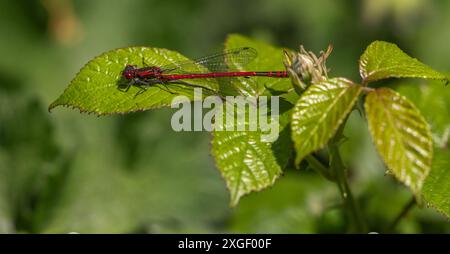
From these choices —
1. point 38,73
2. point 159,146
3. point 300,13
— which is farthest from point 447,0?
point 38,73

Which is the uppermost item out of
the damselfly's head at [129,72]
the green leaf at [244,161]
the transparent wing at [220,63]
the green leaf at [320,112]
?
the transparent wing at [220,63]

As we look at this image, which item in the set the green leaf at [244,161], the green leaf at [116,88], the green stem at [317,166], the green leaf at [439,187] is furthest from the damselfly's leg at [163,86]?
the green leaf at [439,187]

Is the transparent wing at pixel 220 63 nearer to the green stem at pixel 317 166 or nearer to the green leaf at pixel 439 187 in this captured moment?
Answer: the green stem at pixel 317 166

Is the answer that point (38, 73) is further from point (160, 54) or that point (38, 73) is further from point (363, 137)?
point (160, 54)

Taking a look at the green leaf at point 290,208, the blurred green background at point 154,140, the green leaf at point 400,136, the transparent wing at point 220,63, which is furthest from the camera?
the blurred green background at point 154,140

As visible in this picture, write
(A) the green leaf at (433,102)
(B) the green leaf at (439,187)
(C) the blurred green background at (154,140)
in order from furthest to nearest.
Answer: (C) the blurred green background at (154,140) → (A) the green leaf at (433,102) → (B) the green leaf at (439,187)

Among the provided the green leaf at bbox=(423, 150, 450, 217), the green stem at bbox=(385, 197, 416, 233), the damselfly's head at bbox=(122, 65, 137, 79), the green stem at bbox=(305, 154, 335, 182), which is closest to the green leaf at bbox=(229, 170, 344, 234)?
the green stem at bbox=(385, 197, 416, 233)

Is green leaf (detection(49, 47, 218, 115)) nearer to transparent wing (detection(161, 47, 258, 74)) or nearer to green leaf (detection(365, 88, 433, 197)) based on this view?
transparent wing (detection(161, 47, 258, 74))
